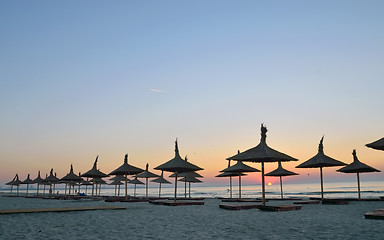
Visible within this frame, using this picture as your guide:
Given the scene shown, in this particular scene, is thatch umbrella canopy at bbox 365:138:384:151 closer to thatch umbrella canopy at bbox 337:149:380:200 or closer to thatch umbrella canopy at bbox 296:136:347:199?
thatch umbrella canopy at bbox 296:136:347:199

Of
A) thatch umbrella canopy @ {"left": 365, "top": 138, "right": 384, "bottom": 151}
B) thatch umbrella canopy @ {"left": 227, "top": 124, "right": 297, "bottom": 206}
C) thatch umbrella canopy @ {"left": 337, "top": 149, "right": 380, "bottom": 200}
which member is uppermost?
thatch umbrella canopy @ {"left": 365, "top": 138, "right": 384, "bottom": 151}

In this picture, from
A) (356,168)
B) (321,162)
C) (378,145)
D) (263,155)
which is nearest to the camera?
(378,145)

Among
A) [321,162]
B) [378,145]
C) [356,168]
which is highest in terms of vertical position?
[378,145]

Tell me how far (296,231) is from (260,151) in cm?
628

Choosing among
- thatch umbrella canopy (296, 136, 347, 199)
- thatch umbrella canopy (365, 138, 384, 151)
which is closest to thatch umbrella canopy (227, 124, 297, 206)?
thatch umbrella canopy (365, 138, 384, 151)

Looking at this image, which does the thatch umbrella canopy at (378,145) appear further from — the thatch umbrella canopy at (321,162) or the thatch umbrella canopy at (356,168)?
the thatch umbrella canopy at (356,168)

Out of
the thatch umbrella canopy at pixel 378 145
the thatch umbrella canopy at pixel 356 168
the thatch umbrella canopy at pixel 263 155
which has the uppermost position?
the thatch umbrella canopy at pixel 378 145

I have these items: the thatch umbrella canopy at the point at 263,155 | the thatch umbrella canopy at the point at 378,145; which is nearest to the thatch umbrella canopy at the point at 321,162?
the thatch umbrella canopy at the point at 263,155

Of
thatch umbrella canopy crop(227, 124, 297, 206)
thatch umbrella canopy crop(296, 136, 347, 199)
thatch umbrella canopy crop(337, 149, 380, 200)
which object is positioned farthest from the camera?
thatch umbrella canopy crop(337, 149, 380, 200)

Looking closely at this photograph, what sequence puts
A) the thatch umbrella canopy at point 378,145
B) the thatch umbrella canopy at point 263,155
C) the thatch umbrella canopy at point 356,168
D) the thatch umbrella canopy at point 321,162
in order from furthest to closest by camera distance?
1. the thatch umbrella canopy at point 356,168
2. the thatch umbrella canopy at point 321,162
3. the thatch umbrella canopy at point 263,155
4. the thatch umbrella canopy at point 378,145

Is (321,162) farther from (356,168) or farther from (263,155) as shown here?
(263,155)

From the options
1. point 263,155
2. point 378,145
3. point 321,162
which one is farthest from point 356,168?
point 263,155

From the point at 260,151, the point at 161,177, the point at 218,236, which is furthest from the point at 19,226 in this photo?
the point at 161,177

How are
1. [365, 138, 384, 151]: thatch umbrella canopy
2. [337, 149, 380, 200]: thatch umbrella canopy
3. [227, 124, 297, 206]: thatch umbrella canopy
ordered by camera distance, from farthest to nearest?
[337, 149, 380, 200]: thatch umbrella canopy
[227, 124, 297, 206]: thatch umbrella canopy
[365, 138, 384, 151]: thatch umbrella canopy
